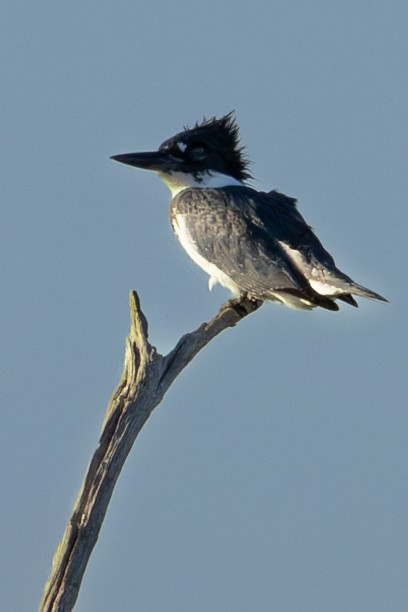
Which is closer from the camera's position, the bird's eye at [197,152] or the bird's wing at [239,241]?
the bird's wing at [239,241]

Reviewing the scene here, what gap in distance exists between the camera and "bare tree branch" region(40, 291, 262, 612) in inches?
299

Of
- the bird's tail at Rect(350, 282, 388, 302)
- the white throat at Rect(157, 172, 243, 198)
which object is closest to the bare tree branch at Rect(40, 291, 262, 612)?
the bird's tail at Rect(350, 282, 388, 302)

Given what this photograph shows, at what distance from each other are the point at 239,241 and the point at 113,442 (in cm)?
299

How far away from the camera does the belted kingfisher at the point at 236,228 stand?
10195mm

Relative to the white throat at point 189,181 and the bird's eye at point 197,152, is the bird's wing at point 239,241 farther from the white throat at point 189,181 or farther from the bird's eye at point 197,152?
the bird's eye at point 197,152

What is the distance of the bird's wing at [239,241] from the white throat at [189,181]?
1.23 ft

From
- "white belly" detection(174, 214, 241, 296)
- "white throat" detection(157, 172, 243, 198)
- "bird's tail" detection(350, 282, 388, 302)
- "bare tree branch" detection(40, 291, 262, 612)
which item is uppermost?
"white throat" detection(157, 172, 243, 198)

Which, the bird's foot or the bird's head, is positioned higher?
the bird's head

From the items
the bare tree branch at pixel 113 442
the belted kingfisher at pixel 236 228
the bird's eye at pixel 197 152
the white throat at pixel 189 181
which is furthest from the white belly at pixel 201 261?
the bare tree branch at pixel 113 442

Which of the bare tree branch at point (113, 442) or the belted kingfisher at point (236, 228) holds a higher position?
the belted kingfisher at point (236, 228)

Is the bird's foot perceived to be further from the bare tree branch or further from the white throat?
the bare tree branch

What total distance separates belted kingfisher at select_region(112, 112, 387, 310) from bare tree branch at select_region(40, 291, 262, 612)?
161 cm

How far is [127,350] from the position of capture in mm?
8289

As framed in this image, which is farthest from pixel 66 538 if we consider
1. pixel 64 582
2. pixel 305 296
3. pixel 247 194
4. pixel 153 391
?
pixel 247 194
